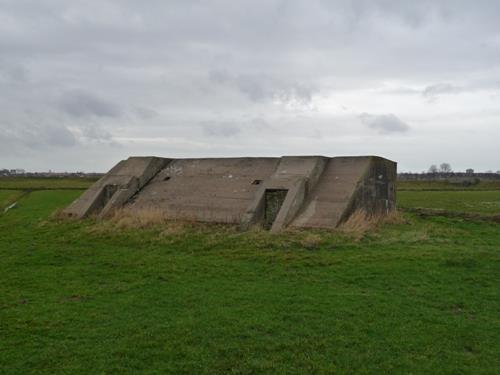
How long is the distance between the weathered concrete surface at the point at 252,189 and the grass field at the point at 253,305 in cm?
182

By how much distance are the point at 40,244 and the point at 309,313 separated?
910 centimetres

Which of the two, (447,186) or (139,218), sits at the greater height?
(447,186)

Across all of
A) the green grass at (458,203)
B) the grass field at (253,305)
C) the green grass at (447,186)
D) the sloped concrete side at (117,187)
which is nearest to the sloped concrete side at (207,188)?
the sloped concrete side at (117,187)

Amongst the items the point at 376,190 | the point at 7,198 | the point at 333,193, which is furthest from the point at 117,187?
the point at 7,198

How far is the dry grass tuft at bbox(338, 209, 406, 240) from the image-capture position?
1298 centimetres

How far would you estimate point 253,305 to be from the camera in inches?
284

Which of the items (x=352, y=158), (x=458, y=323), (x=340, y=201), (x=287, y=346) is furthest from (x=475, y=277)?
(x=352, y=158)

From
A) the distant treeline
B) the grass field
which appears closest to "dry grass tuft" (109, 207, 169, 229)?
the grass field

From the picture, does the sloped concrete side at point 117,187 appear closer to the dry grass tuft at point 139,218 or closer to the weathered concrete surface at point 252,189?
the weathered concrete surface at point 252,189

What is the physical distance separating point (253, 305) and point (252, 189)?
9.47 metres

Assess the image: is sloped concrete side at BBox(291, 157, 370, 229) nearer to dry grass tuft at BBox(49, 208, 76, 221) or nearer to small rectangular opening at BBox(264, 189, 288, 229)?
small rectangular opening at BBox(264, 189, 288, 229)

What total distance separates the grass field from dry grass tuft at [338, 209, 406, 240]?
32 centimetres

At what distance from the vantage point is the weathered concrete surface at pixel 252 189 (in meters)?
14.6

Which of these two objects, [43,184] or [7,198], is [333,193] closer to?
[7,198]
